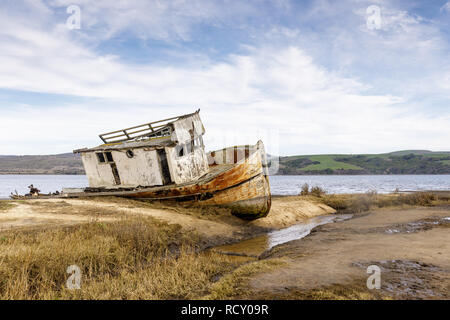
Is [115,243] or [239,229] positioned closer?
[115,243]

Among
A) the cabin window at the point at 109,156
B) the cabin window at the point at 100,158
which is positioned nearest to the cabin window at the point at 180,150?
the cabin window at the point at 109,156

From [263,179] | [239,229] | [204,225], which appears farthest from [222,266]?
[263,179]

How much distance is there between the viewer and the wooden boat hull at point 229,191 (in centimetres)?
1366

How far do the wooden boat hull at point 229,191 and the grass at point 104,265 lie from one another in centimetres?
398

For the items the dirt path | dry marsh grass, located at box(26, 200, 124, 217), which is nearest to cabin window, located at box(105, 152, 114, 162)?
dry marsh grass, located at box(26, 200, 124, 217)

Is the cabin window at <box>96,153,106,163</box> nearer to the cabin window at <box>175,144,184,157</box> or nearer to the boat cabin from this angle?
the boat cabin

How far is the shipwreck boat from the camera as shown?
1388cm

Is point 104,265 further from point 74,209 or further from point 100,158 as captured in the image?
point 100,158

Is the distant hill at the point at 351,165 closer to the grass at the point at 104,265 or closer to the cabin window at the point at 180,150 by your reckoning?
the cabin window at the point at 180,150

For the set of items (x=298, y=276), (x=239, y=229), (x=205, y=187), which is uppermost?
(x=205, y=187)

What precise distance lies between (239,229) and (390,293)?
894cm

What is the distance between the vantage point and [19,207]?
11.6 m

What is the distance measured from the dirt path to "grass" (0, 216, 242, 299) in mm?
1396
